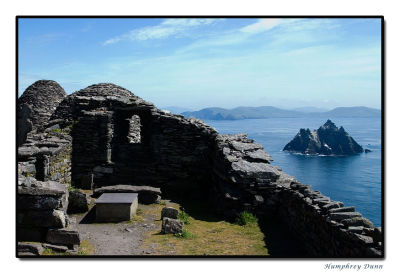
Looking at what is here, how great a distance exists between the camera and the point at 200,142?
15.9m

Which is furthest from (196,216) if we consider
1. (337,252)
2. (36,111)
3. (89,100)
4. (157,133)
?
(36,111)

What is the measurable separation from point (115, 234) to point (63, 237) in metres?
2.99

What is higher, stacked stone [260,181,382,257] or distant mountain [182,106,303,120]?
distant mountain [182,106,303,120]

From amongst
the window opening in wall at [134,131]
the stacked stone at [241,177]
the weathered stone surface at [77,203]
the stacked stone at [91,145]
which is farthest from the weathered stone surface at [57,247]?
the window opening in wall at [134,131]

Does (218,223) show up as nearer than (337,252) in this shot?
No

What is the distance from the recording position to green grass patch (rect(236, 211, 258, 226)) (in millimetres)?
11648

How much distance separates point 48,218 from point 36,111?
62.8ft

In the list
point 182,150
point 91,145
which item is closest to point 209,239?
point 182,150

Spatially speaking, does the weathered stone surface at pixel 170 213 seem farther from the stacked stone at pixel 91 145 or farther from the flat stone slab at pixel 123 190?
the stacked stone at pixel 91 145

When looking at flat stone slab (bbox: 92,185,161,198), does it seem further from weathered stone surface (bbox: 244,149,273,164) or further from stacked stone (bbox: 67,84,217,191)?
weathered stone surface (bbox: 244,149,273,164)

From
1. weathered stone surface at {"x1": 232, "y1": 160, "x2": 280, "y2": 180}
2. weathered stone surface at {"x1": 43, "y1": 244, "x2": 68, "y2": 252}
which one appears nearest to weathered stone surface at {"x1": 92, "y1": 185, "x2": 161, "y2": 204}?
weathered stone surface at {"x1": 232, "y1": 160, "x2": 280, "y2": 180}

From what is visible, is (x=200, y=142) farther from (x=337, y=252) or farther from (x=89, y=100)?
(x=337, y=252)

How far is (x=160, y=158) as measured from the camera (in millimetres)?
16109

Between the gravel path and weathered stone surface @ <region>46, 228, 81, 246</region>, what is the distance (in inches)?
41.6
